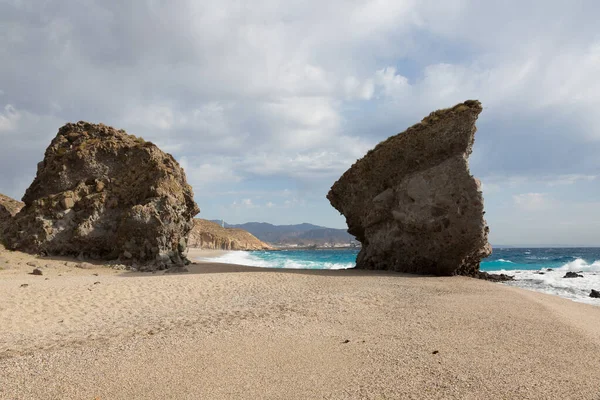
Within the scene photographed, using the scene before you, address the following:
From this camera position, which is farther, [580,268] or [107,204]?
[580,268]

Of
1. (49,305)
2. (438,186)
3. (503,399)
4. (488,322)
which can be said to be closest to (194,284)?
(49,305)

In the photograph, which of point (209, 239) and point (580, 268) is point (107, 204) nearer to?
point (580, 268)

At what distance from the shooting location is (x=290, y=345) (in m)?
6.82

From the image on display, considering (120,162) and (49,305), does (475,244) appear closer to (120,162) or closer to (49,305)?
(49,305)

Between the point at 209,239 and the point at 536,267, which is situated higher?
the point at 209,239

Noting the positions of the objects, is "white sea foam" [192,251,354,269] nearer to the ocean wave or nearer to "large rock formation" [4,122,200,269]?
"large rock formation" [4,122,200,269]

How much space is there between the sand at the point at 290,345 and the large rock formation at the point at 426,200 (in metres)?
6.45

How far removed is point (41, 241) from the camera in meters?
20.5

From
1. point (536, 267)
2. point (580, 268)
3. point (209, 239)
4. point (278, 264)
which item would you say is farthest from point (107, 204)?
point (209, 239)

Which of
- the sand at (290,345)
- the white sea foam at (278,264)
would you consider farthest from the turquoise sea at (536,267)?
the sand at (290,345)

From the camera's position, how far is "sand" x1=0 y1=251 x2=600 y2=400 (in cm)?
504

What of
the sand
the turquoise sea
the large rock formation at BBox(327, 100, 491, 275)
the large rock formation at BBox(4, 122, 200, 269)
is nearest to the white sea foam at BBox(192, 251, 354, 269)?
the turquoise sea

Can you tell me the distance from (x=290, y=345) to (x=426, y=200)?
1437cm

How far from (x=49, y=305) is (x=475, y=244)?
17955 mm
